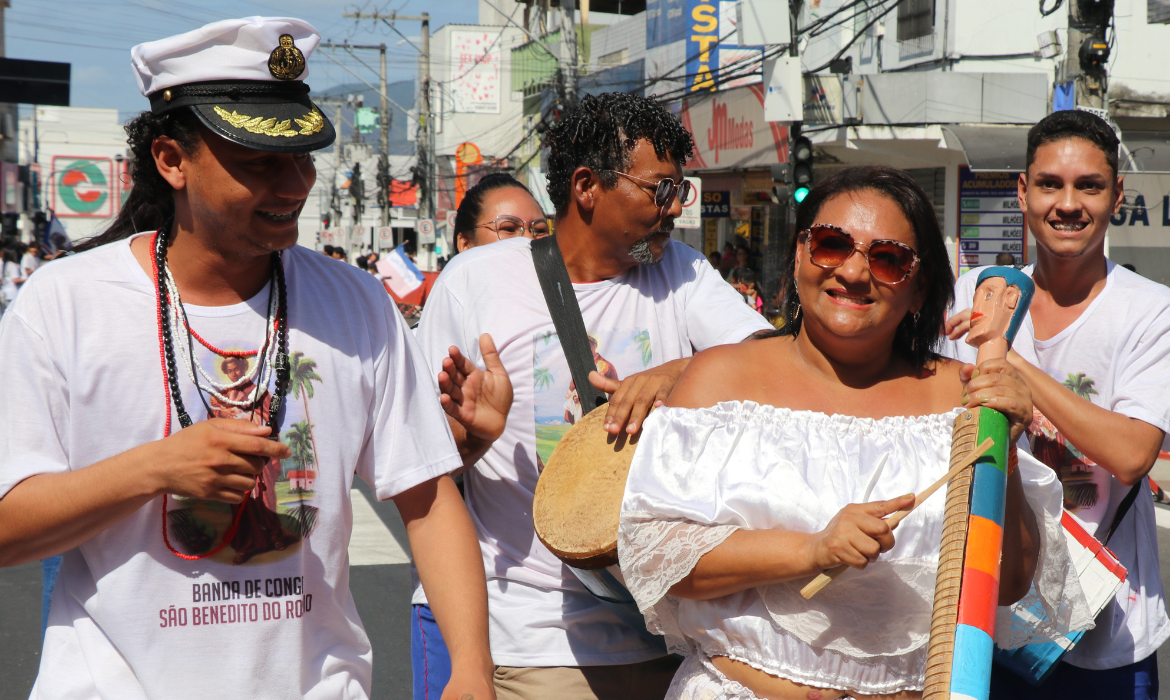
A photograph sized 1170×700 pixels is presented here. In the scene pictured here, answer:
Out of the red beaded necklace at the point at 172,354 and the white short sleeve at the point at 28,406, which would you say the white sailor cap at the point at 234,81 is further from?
the white short sleeve at the point at 28,406

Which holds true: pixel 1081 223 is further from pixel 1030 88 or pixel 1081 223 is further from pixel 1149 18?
pixel 1030 88

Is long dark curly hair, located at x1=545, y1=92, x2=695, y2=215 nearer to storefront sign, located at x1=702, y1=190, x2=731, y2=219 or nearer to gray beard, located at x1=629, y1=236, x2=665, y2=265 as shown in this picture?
gray beard, located at x1=629, y1=236, x2=665, y2=265

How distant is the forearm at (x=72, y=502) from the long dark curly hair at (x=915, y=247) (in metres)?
1.49

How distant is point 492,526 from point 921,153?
18032mm

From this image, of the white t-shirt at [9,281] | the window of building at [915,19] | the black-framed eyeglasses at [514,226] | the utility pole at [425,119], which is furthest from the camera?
the utility pole at [425,119]

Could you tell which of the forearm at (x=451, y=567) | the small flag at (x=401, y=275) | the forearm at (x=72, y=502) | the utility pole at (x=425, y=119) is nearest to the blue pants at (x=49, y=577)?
the forearm at (x=72, y=502)

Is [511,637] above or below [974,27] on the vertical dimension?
below

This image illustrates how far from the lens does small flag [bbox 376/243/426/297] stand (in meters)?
10.2

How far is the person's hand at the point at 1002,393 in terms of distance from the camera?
81.5 inches

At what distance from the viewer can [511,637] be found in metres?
2.92

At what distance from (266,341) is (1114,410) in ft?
7.61

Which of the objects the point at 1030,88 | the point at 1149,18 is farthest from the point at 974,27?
the point at 1149,18

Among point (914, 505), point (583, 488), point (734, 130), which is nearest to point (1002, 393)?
point (914, 505)

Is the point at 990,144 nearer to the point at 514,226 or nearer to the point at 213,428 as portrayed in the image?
the point at 514,226
